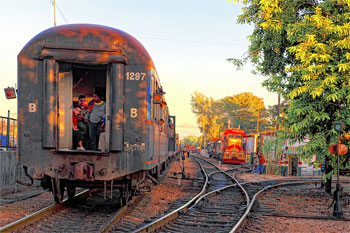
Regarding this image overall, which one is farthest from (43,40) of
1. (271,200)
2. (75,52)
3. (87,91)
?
(271,200)

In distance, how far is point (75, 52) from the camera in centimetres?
784

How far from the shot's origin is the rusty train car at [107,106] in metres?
7.80

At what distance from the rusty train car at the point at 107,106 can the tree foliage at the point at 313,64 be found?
21.4ft

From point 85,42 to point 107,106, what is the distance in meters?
1.41

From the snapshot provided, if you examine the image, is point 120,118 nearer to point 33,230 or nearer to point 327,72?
point 33,230

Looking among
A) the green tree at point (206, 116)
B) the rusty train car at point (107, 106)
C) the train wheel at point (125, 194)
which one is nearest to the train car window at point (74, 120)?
the rusty train car at point (107, 106)

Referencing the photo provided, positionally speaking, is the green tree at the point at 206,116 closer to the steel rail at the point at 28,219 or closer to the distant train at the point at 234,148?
the distant train at the point at 234,148

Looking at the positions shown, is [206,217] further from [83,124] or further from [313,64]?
[313,64]

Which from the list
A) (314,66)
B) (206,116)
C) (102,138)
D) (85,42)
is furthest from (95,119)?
(206,116)

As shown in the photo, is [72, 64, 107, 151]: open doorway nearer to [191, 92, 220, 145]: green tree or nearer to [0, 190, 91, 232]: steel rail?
[0, 190, 91, 232]: steel rail

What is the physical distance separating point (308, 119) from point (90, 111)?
7.56m

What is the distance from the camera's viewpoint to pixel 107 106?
8.06m

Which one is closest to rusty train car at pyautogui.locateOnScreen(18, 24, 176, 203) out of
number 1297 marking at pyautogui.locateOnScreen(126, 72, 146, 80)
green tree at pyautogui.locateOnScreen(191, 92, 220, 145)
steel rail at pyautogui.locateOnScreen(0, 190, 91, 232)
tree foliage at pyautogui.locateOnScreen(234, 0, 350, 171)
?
number 1297 marking at pyautogui.locateOnScreen(126, 72, 146, 80)

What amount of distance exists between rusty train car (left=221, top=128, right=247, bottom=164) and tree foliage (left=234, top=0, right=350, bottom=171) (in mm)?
23356
